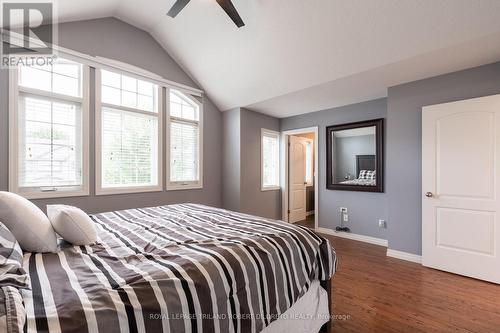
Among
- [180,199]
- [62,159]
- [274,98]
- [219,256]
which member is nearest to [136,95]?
[62,159]

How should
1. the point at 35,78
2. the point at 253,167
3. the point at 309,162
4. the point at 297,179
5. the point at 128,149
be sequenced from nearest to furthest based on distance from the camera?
the point at 35,78 → the point at 128,149 → the point at 253,167 → the point at 297,179 → the point at 309,162

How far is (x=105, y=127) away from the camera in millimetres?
2992

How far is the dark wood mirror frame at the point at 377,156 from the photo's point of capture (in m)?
3.60

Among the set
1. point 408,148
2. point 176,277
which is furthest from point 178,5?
point 408,148

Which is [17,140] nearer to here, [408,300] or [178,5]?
[178,5]

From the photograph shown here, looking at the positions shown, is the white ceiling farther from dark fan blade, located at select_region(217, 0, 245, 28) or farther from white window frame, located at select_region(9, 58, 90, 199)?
white window frame, located at select_region(9, 58, 90, 199)

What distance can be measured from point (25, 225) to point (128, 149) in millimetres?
2182

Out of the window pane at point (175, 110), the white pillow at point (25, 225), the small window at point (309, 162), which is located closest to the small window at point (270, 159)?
the small window at point (309, 162)

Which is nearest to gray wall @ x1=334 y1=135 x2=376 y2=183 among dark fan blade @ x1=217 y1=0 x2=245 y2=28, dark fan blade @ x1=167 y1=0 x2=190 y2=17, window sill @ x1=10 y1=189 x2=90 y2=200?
dark fan blade @ x1=217 y1=0 x2=245 y2=28

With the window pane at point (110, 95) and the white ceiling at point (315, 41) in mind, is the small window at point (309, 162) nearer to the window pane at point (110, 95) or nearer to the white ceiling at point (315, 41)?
the white ceiling at point (315, 41)

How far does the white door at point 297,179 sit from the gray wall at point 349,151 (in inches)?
42.9

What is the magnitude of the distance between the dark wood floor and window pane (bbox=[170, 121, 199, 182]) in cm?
274

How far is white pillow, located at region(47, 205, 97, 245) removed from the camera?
1.32m

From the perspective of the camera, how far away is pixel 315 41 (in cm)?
263
